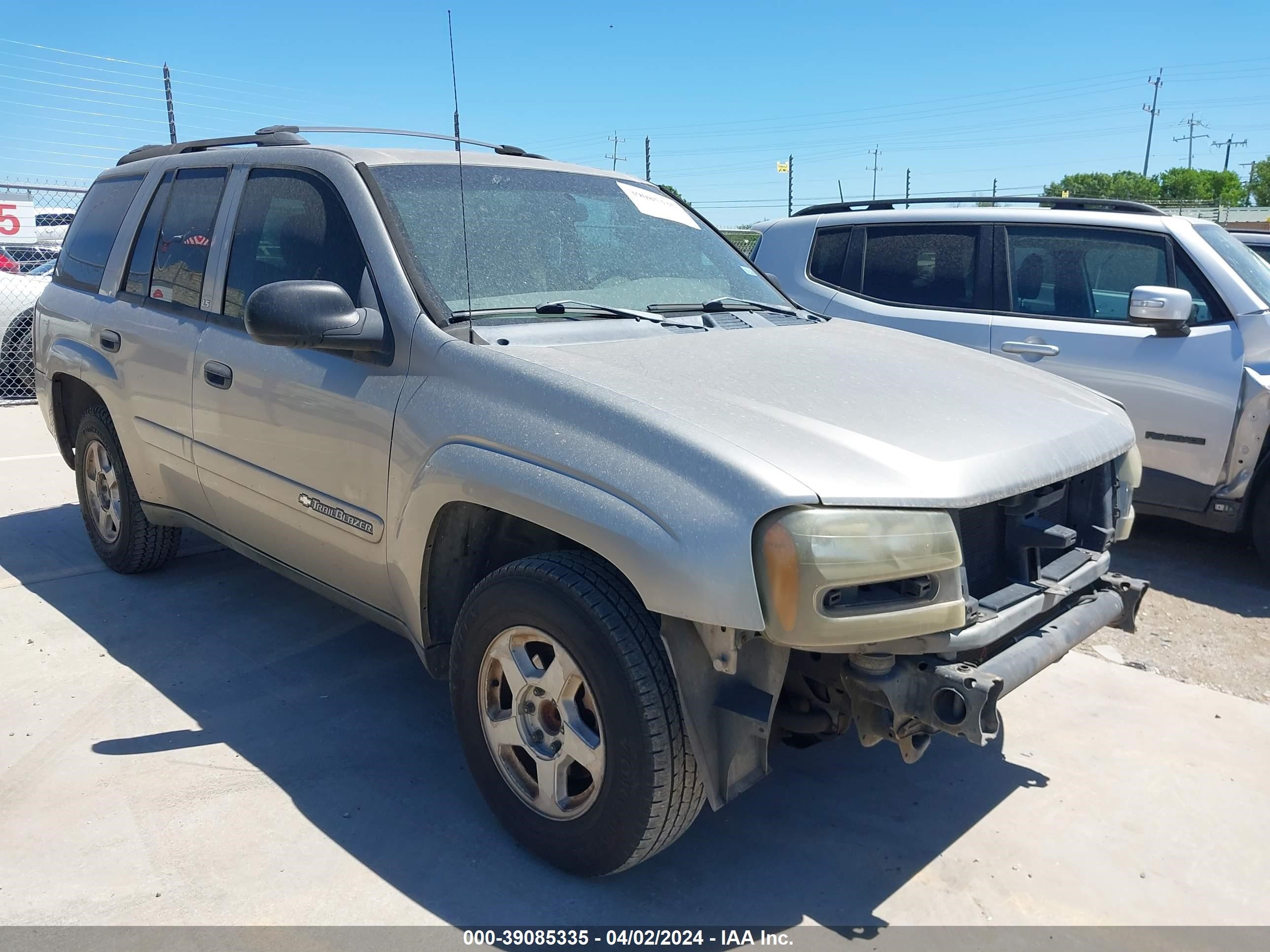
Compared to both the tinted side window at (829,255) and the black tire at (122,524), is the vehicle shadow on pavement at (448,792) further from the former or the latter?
the tinted side window at (829,255)

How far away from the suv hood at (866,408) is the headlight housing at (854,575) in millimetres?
57

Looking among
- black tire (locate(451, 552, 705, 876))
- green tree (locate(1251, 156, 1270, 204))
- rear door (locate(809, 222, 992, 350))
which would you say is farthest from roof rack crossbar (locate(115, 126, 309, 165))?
green tree (locate(1251, 156, 1270, 204))

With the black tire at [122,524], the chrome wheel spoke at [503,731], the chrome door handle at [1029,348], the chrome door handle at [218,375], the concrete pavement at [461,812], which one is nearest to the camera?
the concrete pavement at [461,812]

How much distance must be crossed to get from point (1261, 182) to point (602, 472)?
88.2 meters

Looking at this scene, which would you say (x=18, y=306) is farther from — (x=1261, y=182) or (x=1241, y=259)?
(x=1261, y=182)

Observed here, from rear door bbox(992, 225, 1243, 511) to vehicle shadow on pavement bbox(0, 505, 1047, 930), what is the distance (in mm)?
2587

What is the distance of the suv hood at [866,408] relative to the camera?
7.96 feet

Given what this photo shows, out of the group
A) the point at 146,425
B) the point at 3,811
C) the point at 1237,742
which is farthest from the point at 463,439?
the point at 1237,742

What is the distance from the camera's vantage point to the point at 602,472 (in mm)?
2512

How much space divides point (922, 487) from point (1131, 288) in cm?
413

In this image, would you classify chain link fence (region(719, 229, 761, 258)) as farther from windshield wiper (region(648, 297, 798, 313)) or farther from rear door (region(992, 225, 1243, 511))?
windshield wiper (region(648, 297, 798, 313))

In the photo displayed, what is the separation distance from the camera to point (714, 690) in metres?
2.49

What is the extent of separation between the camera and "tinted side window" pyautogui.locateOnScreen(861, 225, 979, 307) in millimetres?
6125

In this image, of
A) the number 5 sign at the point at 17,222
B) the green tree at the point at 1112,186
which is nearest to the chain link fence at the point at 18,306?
the number 5 sign at the point at 17,222
